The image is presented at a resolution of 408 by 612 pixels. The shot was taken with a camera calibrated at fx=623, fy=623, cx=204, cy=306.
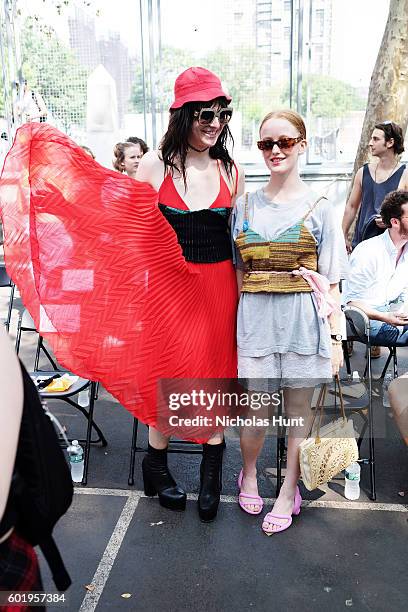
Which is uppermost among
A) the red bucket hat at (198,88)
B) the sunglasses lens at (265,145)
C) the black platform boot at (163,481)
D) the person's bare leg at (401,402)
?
the red bucket hat at (198,88)

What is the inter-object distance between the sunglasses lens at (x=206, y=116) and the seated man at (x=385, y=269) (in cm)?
176

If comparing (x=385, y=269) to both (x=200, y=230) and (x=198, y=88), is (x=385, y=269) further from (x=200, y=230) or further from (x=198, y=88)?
(x=198, y=88)

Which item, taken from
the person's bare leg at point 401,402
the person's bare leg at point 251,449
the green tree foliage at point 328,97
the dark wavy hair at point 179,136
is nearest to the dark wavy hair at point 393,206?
the person's bare leg at point 401,402

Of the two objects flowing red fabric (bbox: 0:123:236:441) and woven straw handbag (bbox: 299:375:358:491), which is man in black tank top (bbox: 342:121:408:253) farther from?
flowing red fabric (bbox: 0:123:236:441)

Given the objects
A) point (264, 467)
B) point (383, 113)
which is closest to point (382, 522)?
point (264, 467)

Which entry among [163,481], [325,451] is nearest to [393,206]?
[325,451]

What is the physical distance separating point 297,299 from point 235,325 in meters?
0.40

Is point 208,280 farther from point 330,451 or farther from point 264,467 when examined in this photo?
point 264,467

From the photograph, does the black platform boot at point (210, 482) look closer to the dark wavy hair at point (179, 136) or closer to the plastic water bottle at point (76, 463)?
the plastic water bottle at point (76, 463)

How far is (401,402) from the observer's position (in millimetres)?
3229

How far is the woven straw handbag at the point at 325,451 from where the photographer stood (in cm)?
310

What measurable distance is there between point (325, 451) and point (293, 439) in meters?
0.20

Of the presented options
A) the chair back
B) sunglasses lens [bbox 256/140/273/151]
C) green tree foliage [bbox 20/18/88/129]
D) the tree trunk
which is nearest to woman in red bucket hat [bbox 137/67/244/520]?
sunglasses lens [bbox 256/140/273/151]

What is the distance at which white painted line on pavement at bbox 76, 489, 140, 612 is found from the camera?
2.72 m
